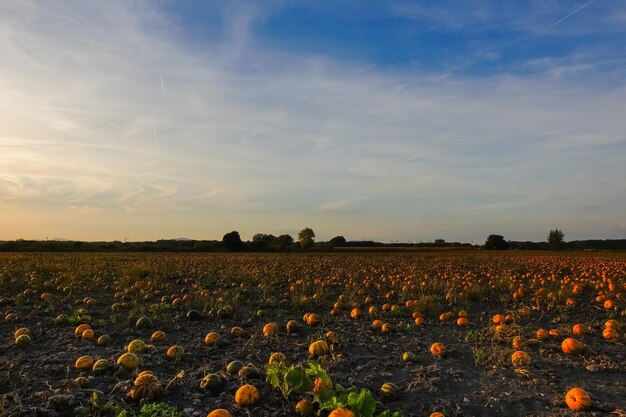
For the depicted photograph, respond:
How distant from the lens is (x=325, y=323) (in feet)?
27.0

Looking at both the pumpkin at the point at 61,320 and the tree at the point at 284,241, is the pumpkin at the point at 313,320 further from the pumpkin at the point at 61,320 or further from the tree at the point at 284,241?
the tree at the point at 284,241

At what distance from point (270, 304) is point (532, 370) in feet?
20.2

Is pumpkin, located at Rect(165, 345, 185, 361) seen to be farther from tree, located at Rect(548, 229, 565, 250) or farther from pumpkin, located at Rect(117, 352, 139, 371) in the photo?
tree, located at Rect(548, 229, 565, 250)

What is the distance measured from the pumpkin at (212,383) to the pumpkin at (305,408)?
39.1 inches

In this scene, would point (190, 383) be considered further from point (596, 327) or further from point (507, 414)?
point (596, 327)

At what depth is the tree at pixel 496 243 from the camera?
7500 cm

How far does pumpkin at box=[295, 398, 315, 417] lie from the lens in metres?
3.95

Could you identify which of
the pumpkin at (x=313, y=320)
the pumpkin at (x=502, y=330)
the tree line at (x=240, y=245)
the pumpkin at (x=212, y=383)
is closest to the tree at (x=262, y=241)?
the tree line at (x=240, y=245)

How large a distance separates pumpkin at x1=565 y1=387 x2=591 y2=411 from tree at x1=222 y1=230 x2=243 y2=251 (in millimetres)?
58957

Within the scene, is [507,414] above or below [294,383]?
below

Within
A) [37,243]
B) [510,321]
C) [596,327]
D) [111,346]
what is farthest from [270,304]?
[37,243]

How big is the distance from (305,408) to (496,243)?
3063 inches

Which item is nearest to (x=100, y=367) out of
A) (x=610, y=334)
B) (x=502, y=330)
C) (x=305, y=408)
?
(x=305, y=408)

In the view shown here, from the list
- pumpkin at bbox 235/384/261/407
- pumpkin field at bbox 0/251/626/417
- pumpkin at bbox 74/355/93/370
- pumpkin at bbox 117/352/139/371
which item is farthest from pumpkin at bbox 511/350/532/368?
pumpkin at bbox 74/355/93/370
